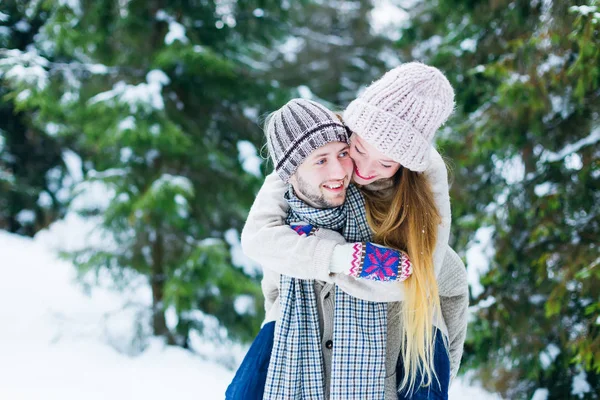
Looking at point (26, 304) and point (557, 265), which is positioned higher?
→ point (557, 265)

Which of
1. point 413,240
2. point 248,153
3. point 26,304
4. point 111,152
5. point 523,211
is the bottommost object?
point 26,304

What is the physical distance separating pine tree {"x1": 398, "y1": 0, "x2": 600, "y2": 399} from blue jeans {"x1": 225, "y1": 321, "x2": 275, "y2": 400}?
1987mm

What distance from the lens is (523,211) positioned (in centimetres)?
415

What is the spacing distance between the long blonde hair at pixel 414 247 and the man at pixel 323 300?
0.06 metres

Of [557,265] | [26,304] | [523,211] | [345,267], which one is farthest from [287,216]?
[26,304]

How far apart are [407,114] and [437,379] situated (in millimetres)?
978

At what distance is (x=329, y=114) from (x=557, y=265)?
2455 mm

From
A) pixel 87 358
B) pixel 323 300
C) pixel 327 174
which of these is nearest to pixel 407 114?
pixel 327 174

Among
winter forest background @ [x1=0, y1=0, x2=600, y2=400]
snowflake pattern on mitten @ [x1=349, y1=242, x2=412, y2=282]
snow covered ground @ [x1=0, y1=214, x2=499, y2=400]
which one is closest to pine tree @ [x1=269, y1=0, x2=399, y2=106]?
winter forest background @ [x1=0, y1=0, x2=600, y2=400]

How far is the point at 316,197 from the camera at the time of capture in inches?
76.9

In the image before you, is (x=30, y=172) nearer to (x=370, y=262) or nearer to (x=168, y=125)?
(x=168, y=125)

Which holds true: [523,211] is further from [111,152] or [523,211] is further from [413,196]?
[111,152]

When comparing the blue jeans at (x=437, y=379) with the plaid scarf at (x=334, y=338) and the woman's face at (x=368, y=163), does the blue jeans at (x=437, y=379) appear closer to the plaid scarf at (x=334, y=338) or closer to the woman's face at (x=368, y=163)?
the plaid scarf at (x=334, y=338)

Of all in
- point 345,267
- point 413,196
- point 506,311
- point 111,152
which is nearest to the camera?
point 345,267
